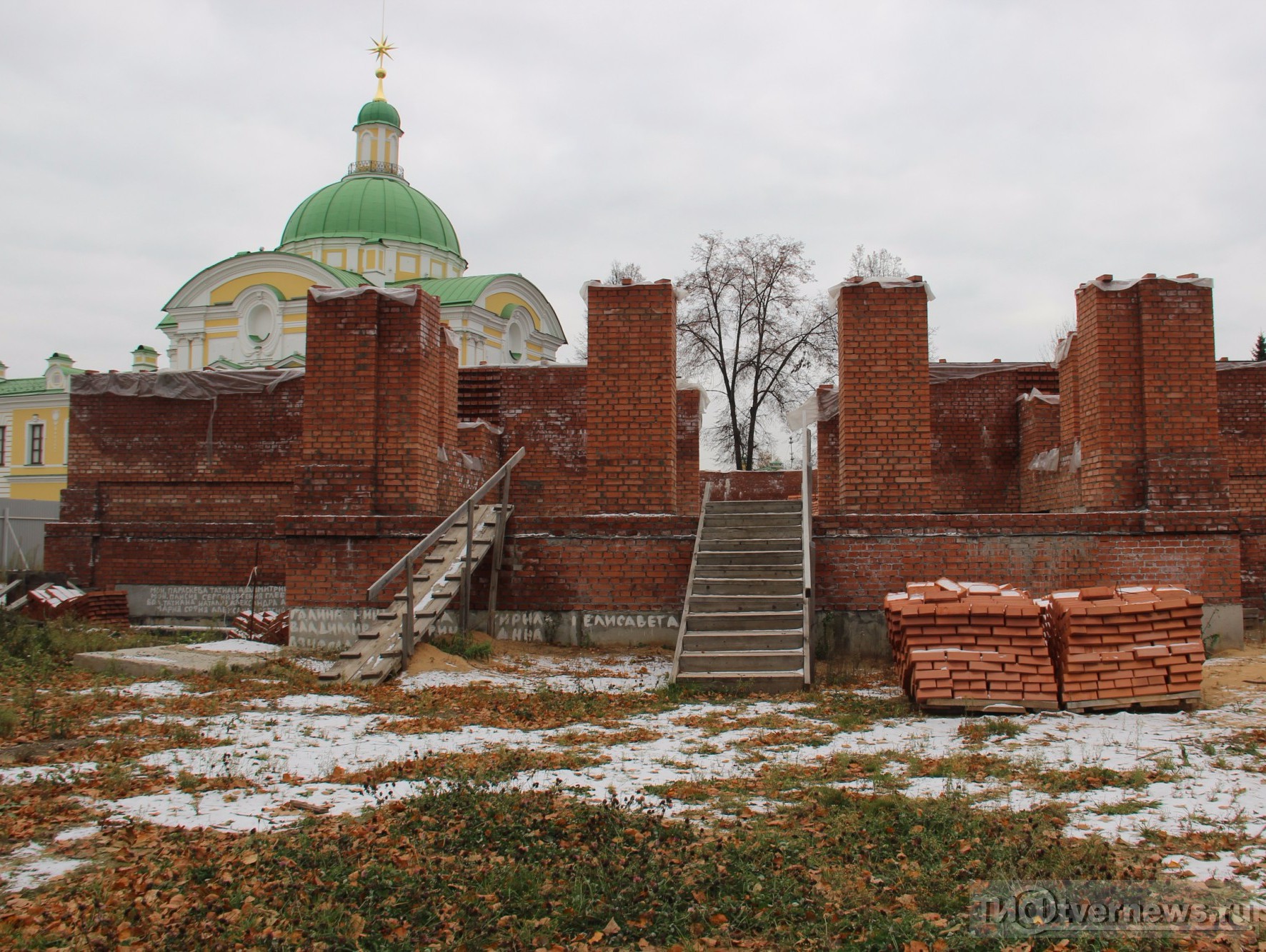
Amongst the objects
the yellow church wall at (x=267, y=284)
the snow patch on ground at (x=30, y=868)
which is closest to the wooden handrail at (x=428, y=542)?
the snow patch on ground at (x=30, y=868)

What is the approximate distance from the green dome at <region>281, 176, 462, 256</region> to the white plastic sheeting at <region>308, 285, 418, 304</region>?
34373 mm

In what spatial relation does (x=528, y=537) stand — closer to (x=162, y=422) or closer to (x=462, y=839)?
(x=462, y=839)

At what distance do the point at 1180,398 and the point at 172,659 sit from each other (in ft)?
32.2

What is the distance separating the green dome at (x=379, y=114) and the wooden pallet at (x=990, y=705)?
47.2 meters

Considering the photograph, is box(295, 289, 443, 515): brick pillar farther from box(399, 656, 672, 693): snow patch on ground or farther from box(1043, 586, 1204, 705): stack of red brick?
box(1043, 586, 1204, 705): stack of red brick

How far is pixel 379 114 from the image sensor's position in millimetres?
47750

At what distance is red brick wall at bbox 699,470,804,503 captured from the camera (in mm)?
20547

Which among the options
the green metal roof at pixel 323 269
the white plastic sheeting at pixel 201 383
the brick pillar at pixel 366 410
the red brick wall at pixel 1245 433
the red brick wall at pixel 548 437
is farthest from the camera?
the green metal roof at pixel 323 269

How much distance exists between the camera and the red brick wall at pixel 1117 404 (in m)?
9.51

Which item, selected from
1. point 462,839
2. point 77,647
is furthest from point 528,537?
point 462,839

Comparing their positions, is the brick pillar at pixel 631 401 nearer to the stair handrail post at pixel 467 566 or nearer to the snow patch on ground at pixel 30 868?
the stair handrail post at pixel 467 566

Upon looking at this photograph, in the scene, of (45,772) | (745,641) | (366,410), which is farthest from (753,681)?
(366,410)

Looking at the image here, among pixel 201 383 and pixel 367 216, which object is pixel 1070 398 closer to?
pixel 201 383

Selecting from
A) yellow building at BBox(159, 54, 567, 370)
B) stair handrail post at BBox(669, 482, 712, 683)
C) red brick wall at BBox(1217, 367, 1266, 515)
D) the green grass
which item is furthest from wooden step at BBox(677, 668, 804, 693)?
yellow building at BBox(159, 54, 567, 370)
